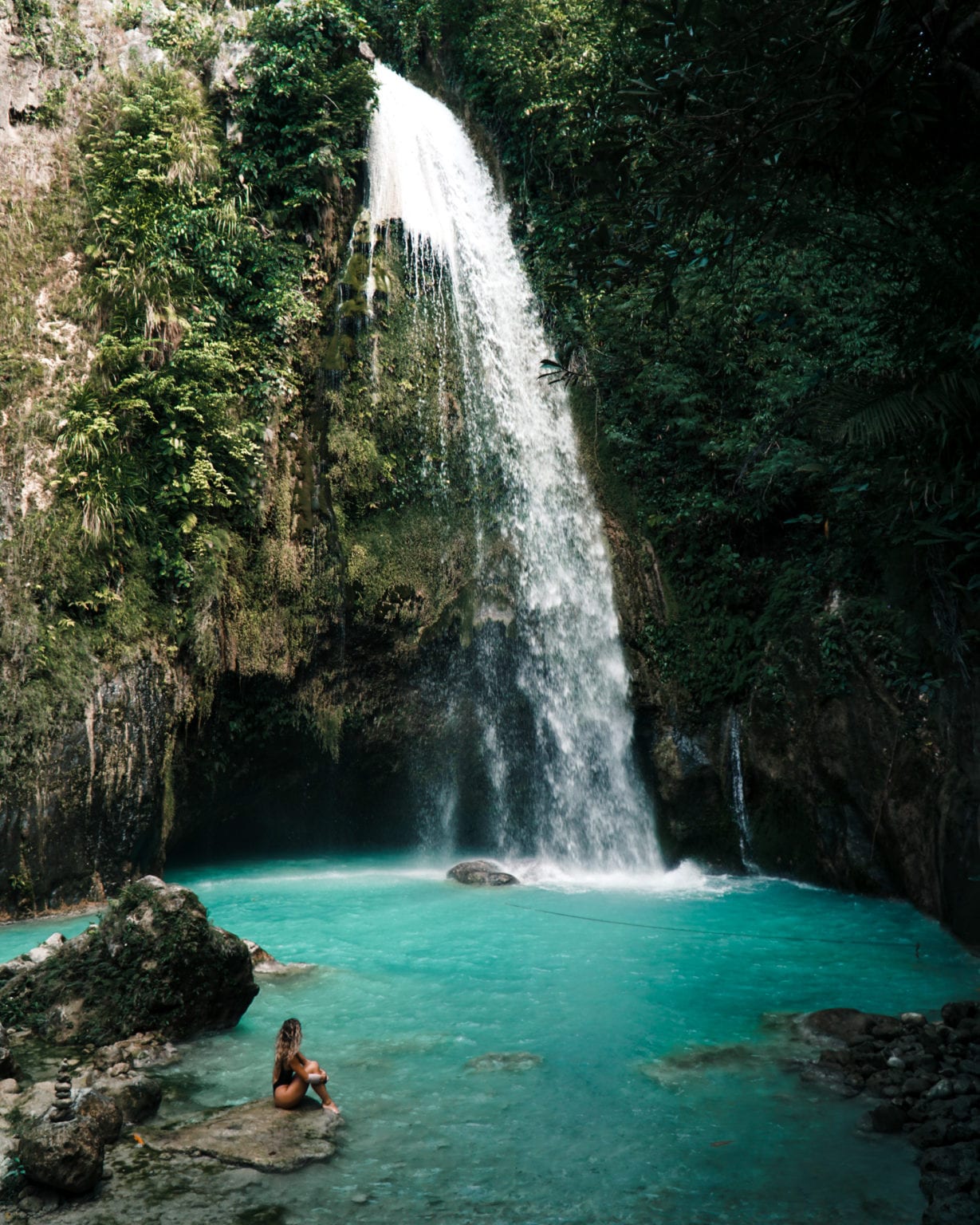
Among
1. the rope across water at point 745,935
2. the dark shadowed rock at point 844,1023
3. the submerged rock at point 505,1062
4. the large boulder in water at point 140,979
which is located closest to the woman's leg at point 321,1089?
the submerged rock at point 505,1062

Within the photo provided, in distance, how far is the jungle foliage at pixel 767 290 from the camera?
4.90 m

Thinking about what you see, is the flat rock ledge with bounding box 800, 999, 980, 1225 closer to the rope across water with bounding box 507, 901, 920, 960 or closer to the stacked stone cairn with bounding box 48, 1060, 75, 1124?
the rope across water with bounding box 507, 901, 920, 960

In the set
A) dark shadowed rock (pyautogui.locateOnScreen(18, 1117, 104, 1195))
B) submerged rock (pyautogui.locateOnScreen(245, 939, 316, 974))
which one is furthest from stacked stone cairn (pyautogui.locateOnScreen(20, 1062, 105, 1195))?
submerged rock (pyautogui.locateOnScreen(245, 939, 316, 974))

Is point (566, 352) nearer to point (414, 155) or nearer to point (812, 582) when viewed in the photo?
point (812, 582)

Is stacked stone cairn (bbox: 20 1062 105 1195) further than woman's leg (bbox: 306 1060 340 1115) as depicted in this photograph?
No

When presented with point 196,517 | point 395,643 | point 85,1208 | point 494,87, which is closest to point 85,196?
point 196,517

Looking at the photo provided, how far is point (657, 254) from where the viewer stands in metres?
5.46

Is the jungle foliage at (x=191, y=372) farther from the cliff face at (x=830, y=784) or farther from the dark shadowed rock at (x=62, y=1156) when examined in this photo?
the dark shadowed rock at (x=62, y=1156)

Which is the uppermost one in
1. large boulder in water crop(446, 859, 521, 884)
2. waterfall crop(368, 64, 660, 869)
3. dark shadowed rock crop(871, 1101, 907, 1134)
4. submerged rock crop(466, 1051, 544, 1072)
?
waterfall crop(368, 64, 660, 869)

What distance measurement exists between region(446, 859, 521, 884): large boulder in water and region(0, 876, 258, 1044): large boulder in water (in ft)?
15.6

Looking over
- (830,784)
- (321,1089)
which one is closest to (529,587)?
(830,784)

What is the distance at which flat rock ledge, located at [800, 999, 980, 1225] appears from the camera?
3975 mm

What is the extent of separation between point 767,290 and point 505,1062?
11107mm

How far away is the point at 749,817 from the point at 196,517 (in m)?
7.62
